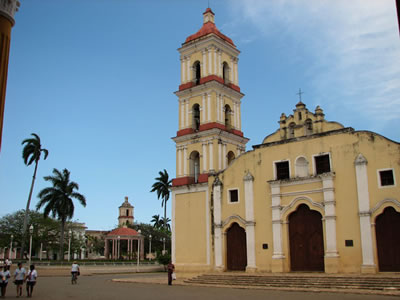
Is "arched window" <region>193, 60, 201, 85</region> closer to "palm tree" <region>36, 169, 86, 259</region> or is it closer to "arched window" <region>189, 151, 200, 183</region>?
"arched window" <region>189, 151, 200, 183</region>

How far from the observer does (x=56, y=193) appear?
46.3 m

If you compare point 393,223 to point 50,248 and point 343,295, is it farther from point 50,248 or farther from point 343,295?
point 50,248

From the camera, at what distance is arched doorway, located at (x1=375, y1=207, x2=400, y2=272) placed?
65.4 feet

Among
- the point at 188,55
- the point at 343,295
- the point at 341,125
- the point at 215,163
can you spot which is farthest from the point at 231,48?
the point at 343,295

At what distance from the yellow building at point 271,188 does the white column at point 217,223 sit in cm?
6

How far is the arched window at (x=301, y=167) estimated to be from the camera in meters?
23.6

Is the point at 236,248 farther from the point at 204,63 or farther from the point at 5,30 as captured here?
the point at 5,30

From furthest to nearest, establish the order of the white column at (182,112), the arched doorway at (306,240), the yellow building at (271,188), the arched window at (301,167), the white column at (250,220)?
the white column at (182,112)
the white column at (250,220)
the arched window at (301,167)
the arched doorway at (306,240)
the yellow building at (271,188)

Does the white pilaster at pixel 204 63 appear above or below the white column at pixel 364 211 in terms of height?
above

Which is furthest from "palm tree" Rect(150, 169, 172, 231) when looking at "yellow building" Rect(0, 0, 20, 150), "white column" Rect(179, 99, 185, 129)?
"yellow building" Rect(0, 0, 20, 150)

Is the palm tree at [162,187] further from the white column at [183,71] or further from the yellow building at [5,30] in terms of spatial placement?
the yellow building at [5,30]

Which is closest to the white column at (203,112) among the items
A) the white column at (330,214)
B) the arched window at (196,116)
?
the arched window at (196,116)

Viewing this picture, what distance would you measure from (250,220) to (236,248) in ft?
6.55

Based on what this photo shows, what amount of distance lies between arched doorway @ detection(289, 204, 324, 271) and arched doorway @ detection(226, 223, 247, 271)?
302cm
